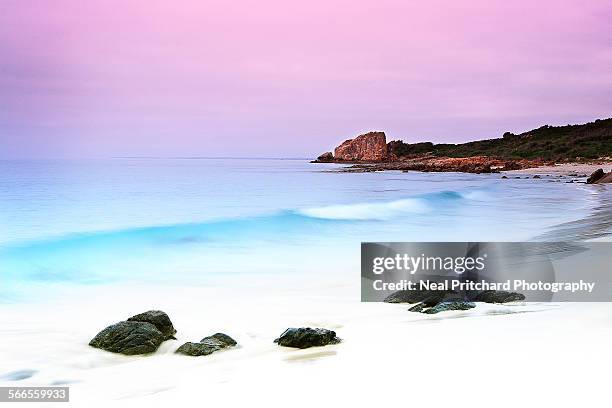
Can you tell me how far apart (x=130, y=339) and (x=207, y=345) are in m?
0.70

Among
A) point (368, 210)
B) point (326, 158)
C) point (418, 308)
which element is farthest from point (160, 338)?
point (326, 158)

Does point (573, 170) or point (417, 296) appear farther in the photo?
point (573, 170)

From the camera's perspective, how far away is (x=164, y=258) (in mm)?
13039

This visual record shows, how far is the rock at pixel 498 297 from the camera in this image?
6.65m

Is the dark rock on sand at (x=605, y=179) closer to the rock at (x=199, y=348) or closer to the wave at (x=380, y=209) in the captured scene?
the wave at (x=380, y=209)

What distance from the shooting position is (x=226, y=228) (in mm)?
18406

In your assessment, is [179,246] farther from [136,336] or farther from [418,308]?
[136,336]

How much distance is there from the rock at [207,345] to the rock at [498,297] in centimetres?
283

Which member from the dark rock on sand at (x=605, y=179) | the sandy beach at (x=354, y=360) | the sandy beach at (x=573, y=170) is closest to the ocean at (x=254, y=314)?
the sandy beach at (x=354, y=360)

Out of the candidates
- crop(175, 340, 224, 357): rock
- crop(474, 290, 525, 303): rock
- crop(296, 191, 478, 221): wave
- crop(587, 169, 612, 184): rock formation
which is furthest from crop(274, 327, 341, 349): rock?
crop(587, 169, 612, 184): rock formation

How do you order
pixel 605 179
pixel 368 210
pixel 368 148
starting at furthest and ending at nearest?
pixel 368 148
pixel 605 179
pixel 368 210

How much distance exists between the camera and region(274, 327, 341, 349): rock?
523 cm

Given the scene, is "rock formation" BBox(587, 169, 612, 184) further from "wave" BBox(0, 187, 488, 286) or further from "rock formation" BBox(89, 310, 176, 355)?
"rock formation" BBox(89, 310, 176, 355)

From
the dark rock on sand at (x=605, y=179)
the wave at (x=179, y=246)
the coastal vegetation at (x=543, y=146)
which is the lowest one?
the wave at (x=179, y=246)
